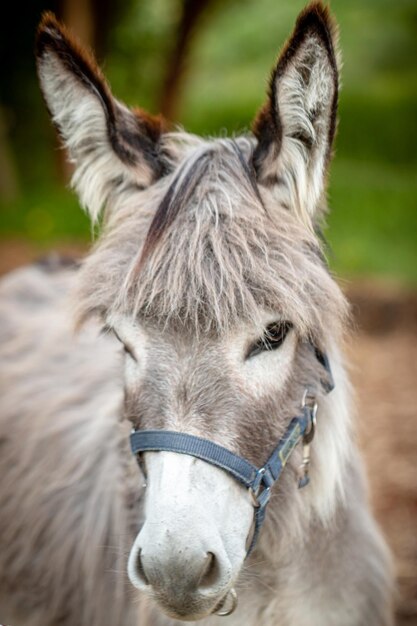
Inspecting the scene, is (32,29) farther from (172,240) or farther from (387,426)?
(172,240)

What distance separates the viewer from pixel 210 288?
80.6 inches

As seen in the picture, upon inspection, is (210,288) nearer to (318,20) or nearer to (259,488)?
(259,488)

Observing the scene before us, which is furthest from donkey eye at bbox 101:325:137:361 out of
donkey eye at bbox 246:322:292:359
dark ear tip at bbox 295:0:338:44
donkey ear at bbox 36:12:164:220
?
dark ear tip at bbox 295:0:338:44

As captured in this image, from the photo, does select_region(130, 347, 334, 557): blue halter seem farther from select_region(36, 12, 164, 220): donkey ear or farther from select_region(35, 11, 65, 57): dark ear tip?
select_region(35, 11, 65, 57): dark ear tip

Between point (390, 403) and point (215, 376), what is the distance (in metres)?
4.09

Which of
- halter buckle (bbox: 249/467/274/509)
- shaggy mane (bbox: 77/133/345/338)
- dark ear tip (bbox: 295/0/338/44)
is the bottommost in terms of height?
halter buckle (bbox: 249/467/274/509)

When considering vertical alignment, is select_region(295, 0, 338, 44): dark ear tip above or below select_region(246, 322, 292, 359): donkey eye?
above

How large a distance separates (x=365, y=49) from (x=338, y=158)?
3.37 meters

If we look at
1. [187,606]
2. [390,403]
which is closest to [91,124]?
[187,606]

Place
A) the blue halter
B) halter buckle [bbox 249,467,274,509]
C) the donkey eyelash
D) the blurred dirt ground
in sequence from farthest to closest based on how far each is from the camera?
the blurred dirt ground, the donkey eyelash, halter buckle [bbox 249,467,274,509], the blue halter

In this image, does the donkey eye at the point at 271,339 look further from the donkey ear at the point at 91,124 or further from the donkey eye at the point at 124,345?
the donkey ear at the point at 91,124

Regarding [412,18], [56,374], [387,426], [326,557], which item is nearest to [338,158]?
[412,18]

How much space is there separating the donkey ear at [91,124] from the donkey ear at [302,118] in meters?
0.40

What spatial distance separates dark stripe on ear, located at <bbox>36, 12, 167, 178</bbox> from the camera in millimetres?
2244
